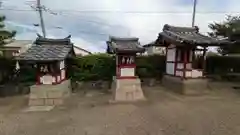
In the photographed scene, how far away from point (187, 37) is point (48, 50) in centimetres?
766

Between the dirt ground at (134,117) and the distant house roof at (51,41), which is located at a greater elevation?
the distant house roof at (51,41)

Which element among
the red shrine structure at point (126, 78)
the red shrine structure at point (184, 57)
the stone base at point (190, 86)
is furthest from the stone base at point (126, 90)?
the red shrine structure at point (184, 57)

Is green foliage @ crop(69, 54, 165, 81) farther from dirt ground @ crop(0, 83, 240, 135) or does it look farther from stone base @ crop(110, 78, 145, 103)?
stone base @ crop(110, 78, 145, 103)

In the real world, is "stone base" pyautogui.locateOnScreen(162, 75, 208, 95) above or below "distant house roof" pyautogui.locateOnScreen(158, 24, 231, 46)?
below

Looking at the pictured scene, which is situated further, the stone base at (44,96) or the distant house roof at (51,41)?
the distant house roof at (51,41)

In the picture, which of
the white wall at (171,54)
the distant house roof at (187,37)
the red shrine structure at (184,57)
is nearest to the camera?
the distant house roof at (187,37)

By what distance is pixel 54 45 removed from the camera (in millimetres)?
15211

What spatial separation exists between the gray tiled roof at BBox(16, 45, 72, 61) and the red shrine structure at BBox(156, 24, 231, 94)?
607cm

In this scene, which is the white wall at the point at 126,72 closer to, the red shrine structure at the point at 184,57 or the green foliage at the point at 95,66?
the red shrine structure at the point at 184,57

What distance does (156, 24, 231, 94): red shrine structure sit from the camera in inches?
603

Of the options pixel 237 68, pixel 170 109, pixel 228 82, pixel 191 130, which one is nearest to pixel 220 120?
pixel 191 130

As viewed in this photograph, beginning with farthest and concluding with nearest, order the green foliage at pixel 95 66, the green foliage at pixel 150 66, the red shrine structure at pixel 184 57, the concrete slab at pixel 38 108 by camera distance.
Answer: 1. the green foliage at pixel 150 66
2. the green foliage at pixel 95 66
3. the red shrine structure at pixel 184 57
4. the concrete slab at pixel 38 108

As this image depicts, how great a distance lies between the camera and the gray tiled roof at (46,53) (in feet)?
43.9

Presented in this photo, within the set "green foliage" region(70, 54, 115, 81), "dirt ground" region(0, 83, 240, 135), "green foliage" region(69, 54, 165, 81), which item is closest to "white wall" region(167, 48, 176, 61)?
"green foliage" region(69, 54, 165, 81)
